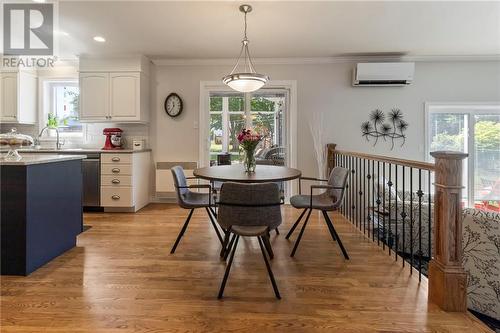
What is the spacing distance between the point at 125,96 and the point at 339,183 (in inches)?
138

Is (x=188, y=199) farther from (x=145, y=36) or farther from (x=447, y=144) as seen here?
(x=447, y=144)

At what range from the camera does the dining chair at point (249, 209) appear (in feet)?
6.07

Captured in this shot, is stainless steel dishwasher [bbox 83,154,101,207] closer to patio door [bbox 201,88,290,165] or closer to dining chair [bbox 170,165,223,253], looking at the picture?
patio door [bbox 201,88,290,165]

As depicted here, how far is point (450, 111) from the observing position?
4.78m

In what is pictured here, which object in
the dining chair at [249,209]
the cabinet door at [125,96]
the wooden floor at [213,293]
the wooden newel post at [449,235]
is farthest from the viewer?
the cabinet door at [125,96]

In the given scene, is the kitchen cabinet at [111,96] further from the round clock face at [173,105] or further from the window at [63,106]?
the window at [63,106]

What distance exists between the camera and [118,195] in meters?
4.22

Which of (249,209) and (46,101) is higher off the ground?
(46,101)

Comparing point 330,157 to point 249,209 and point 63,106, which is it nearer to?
point 249,209

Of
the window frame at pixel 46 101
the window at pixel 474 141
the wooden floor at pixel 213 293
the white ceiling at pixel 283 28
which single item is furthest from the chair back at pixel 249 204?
the window frame at pixel 46 101

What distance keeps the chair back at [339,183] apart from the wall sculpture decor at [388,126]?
233 centimetres

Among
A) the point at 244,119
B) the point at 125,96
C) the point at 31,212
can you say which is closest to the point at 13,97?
the point at 125,96

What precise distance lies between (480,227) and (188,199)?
7.79 ft

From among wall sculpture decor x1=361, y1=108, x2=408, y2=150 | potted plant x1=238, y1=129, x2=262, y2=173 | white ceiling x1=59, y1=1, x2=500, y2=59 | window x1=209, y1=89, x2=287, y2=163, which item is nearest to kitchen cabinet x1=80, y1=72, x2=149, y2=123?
white ceiling x1=59, y1=1, x2=500, y2=59
